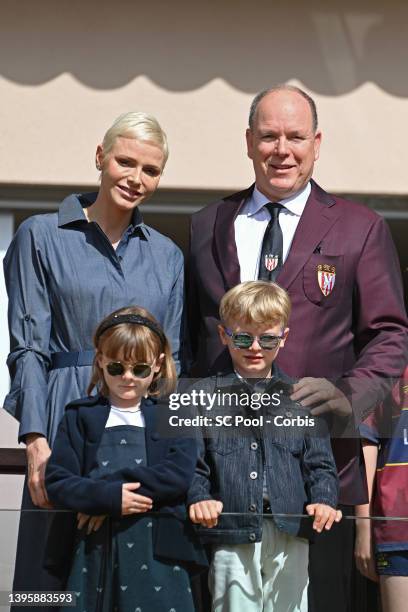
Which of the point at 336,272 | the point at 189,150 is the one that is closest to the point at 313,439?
the point at 336,272

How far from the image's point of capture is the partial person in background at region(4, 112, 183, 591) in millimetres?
4328

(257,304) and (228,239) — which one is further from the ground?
(228,239)

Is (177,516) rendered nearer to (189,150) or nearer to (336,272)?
(336,272)

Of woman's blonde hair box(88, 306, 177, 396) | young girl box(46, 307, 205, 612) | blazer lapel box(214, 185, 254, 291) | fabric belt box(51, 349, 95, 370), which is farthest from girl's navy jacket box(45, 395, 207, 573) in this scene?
blazer lapel box(214, 185, 254, 291)

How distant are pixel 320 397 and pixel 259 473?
0.31m

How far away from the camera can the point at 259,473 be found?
4094mm

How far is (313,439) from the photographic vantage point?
417cm

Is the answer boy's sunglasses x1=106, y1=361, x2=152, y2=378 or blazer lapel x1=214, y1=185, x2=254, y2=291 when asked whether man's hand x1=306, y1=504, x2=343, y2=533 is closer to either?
boy's sunglasses x1=106, y1=361, x2=152, y2=378

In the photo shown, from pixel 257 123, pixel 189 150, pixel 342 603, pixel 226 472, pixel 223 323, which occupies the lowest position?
pixel 342 603

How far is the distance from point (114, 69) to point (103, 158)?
1.92 m

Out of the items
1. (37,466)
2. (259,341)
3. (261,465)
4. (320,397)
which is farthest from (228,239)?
(37,466)

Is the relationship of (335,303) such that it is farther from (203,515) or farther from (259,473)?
(203,515)

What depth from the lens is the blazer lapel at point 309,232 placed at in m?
4.55

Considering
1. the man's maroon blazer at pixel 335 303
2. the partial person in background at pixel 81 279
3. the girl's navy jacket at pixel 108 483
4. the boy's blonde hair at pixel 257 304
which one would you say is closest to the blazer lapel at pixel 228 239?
the man's maroon blazer at pixel 335 303
